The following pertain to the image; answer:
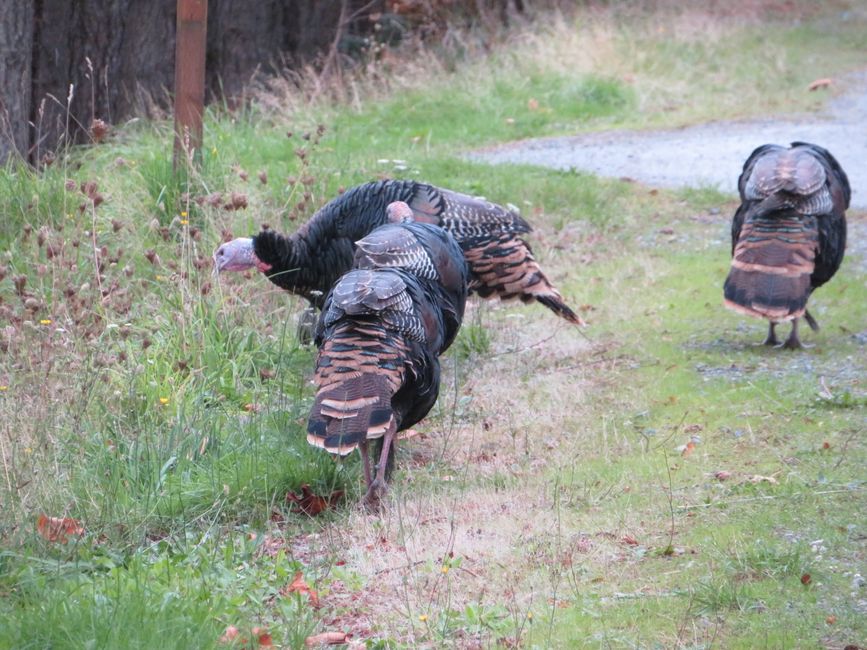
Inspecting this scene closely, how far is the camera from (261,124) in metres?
12.1

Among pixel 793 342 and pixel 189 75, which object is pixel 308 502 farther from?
pixel 189 75

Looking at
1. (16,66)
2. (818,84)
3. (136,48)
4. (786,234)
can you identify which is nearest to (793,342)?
(786,234)

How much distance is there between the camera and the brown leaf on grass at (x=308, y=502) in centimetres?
538

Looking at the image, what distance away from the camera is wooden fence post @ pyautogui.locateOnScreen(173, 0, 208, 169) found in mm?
8133

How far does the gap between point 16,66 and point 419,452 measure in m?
5.61

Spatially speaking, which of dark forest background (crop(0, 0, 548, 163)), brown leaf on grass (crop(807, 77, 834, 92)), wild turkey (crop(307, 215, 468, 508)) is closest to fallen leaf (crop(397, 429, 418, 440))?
wild turkey (crop(307, 215, 468, 508))

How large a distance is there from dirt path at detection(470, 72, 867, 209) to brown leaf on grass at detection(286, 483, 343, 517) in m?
7.05

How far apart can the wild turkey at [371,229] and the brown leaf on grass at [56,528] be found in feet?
8.90

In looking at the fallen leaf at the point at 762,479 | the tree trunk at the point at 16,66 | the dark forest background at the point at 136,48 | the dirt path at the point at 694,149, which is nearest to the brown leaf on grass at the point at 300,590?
the fallen leaf at the point at 762,479

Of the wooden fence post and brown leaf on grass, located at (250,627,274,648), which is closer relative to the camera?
brown leaf on grass, located at (250,627,274,648)

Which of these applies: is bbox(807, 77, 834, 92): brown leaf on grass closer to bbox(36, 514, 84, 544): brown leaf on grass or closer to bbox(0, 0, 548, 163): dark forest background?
bbox(0, 0, 548, 163): dark forest background

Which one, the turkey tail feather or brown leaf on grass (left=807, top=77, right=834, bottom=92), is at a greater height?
brown leaf on grass (left=807, top=77, right=834, bottom=92)

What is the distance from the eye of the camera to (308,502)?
17.8 ft

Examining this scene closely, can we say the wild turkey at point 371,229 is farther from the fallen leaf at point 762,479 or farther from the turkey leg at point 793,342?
the fallen leaf at point 762,479
